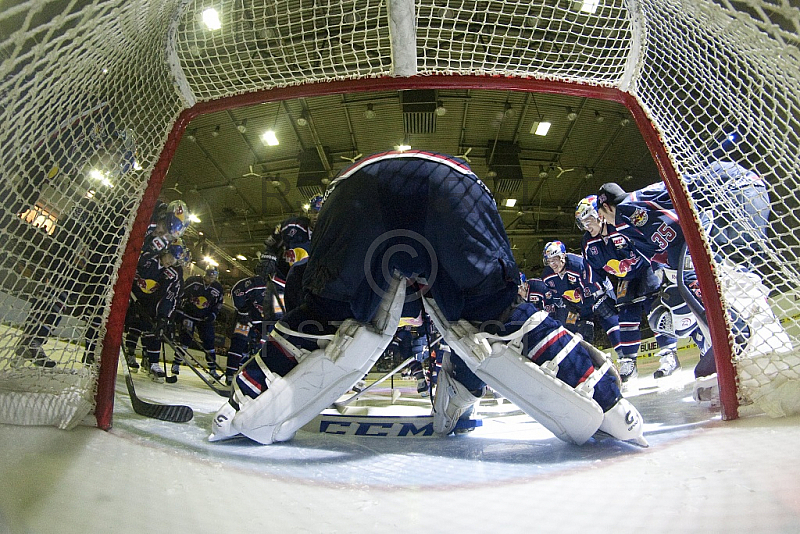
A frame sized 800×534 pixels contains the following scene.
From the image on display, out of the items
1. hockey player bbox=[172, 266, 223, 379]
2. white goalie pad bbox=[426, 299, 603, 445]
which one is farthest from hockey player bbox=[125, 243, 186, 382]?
white goalie pad bbox=[426, 299, 603, 445]

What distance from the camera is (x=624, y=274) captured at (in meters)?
3.22

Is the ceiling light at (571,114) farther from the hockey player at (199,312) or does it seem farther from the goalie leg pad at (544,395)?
the goalie leg pad at (544,395)

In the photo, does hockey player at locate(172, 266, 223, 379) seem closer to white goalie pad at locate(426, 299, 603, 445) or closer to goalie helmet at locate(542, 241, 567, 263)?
goalie helmet at locate(542, 241, 567, 263)

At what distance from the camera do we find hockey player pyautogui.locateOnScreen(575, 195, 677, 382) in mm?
2979

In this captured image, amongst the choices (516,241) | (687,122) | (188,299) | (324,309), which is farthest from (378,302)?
(516,241)

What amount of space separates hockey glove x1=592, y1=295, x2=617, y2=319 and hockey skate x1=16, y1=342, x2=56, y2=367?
4.04 metres

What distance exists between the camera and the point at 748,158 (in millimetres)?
1061

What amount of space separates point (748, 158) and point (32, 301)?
5.65 ft

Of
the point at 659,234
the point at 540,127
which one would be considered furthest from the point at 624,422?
the point at 540,127

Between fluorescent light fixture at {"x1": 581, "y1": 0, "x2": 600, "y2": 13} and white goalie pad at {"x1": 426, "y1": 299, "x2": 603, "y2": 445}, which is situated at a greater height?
fluorescent light fixture at {"x1": 581, "y1": 0, "x2": 600, "y2": 13}

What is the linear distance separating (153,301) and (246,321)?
2.98 ft

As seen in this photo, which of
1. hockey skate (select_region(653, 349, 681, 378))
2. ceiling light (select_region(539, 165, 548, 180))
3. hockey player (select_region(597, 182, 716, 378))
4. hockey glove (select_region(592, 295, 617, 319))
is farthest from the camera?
ceiling light (select_region(539, 165, 548, 180))

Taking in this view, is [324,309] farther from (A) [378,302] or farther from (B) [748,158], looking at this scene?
(B) [748,158]

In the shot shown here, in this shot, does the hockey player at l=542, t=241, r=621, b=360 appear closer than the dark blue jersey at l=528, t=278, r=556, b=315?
Yes
